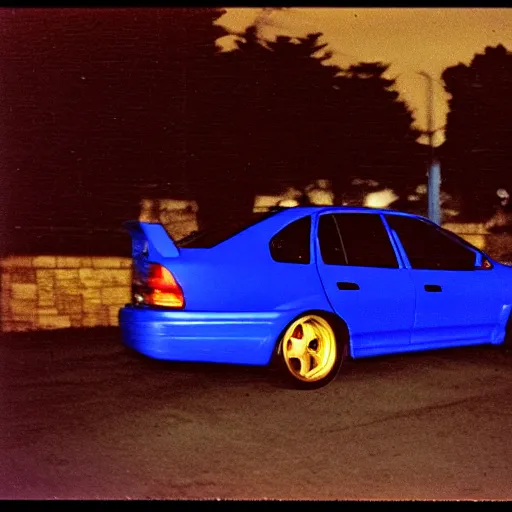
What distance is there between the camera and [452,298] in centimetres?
720

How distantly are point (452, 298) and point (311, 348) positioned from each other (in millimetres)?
1416

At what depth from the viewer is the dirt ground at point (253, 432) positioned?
4.32m

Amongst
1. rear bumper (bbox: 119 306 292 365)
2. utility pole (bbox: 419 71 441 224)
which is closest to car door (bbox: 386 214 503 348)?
rear bumper (bbox: 119 306 292 365)

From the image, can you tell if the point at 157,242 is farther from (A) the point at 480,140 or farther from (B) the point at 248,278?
(A) the point at 480,140

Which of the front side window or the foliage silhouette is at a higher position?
the foliage silhouette

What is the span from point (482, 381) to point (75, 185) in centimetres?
585

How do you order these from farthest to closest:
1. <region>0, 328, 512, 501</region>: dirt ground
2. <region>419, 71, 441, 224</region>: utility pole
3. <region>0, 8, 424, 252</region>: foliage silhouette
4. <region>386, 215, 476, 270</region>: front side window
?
<region>419, 71, 441, 224</region>: utility pole < <region>0, 8, 424, 252</region>: foliage silhouette < <region>386, 215, 476, 270</region>: front side window < <region>0, 328, 512, 501</region>: dirt ground

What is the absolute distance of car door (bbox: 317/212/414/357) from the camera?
6.65 metres

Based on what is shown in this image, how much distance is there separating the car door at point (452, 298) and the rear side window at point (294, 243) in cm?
95

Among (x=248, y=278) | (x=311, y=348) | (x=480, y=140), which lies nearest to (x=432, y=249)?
(x=480, y=140)

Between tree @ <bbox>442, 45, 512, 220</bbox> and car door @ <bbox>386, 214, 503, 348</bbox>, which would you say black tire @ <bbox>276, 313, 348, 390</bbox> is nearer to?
car door @ <bbox>386, 214, 503, 348</bbox>

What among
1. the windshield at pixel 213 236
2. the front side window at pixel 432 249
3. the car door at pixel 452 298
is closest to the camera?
the windshield at pixel 213 236

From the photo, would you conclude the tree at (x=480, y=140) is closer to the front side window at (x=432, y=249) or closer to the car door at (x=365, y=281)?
the front side window at (x=432, y=249)

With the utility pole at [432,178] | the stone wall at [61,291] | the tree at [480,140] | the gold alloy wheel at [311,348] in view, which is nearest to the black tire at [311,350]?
the gold alloy wheel at [311,348]
